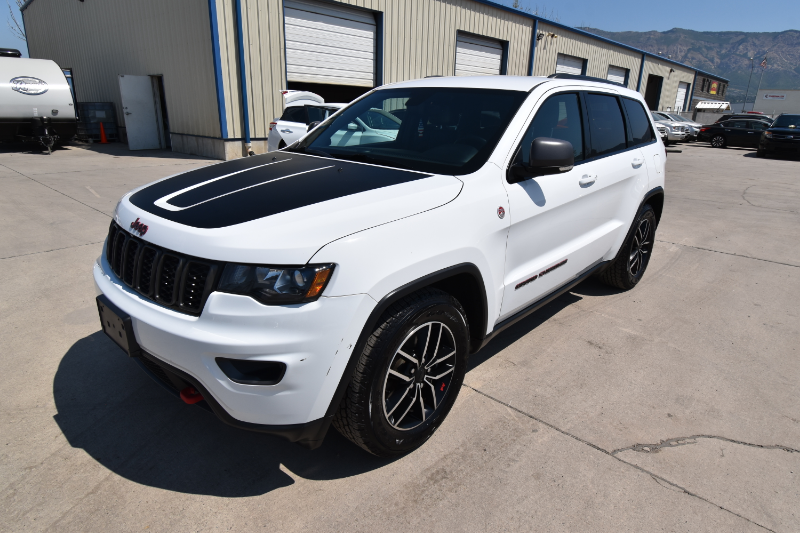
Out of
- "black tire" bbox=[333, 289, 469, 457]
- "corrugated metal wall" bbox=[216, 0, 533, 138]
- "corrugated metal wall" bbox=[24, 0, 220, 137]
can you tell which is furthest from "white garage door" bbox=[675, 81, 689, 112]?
"black tire" bbox=[333, 289, 469, 457]

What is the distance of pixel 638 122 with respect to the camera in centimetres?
445

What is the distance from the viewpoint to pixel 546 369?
3336 millimetres

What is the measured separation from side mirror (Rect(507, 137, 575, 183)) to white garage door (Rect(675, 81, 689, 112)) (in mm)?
44309

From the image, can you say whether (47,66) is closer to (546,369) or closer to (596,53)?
(546,369)

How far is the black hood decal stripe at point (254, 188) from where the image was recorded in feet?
7.09

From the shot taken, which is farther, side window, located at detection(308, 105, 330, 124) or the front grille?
side window, located at detection(308, 105, 330, 124)

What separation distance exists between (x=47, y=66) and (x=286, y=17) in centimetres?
706

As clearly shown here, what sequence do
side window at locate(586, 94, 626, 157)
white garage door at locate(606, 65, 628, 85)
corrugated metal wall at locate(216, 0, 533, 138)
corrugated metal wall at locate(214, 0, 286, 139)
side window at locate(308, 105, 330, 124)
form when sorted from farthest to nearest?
1. white garage door at locate(606, 65, 628, 85)
2. corrugated metal wall at locate(216, 0, 533, 138)
3. corrugated metal wall at locate(214, 0, 286, 139)
4. side window at locate(308, 105, 330, 124)
5. side window at locate(586, 94, 626, 157)

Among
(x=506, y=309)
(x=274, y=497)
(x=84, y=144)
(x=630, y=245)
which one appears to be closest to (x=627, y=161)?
(x=630, y=245)

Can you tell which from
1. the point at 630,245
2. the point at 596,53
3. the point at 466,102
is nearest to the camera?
the point at 466,102

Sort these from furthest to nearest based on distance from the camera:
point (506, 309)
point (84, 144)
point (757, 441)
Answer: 1. point (84, 144)
2. point (506, 309)
3. point (757, 441)

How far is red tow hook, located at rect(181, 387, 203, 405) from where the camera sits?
6.88 ft

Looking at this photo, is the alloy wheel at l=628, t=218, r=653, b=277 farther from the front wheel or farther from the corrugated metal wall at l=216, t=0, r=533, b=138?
the front wheel

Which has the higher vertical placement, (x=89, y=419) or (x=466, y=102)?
(x=466, y=102)
